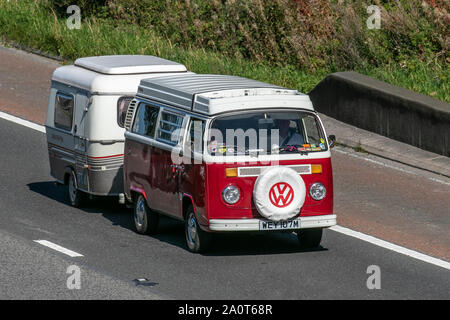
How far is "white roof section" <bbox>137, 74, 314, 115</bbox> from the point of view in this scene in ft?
46.4

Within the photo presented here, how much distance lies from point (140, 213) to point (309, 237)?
2.60 meters

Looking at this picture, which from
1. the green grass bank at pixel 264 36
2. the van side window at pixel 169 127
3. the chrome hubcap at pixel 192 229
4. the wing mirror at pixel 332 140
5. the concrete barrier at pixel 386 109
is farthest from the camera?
the green grass bank at pixel 264 36

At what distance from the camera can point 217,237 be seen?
1550 cm

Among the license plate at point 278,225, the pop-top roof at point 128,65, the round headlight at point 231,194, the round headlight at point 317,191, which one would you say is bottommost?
the license plate at point 278,225

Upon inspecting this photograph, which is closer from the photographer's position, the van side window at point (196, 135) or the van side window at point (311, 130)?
the van side window at point (196, 135)

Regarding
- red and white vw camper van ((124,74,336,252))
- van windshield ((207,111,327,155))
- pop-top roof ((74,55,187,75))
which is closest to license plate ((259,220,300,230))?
red and white vw camper van ((124,74,336,252))

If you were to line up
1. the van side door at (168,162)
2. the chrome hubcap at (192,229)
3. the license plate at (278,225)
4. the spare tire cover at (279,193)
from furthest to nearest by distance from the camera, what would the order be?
the van side door at (168,162) < the chrome hubcap at (192,229) < the license plate at (278,225) < the spare tire cover at (279,193)

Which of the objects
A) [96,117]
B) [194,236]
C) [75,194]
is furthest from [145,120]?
[75,194]

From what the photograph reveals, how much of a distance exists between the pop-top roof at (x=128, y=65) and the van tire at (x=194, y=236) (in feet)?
11.8

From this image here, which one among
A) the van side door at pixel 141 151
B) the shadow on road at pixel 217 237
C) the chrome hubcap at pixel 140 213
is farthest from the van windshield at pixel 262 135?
the chrome hubcap at pixel 140 213

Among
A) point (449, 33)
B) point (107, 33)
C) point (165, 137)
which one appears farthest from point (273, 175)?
point (107, 33)

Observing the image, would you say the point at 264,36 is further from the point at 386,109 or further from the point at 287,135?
the point at 287,135

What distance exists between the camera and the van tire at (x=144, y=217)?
15586 millimetres

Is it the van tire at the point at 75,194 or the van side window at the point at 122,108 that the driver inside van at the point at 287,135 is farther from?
the van tire at the point at 75,194
